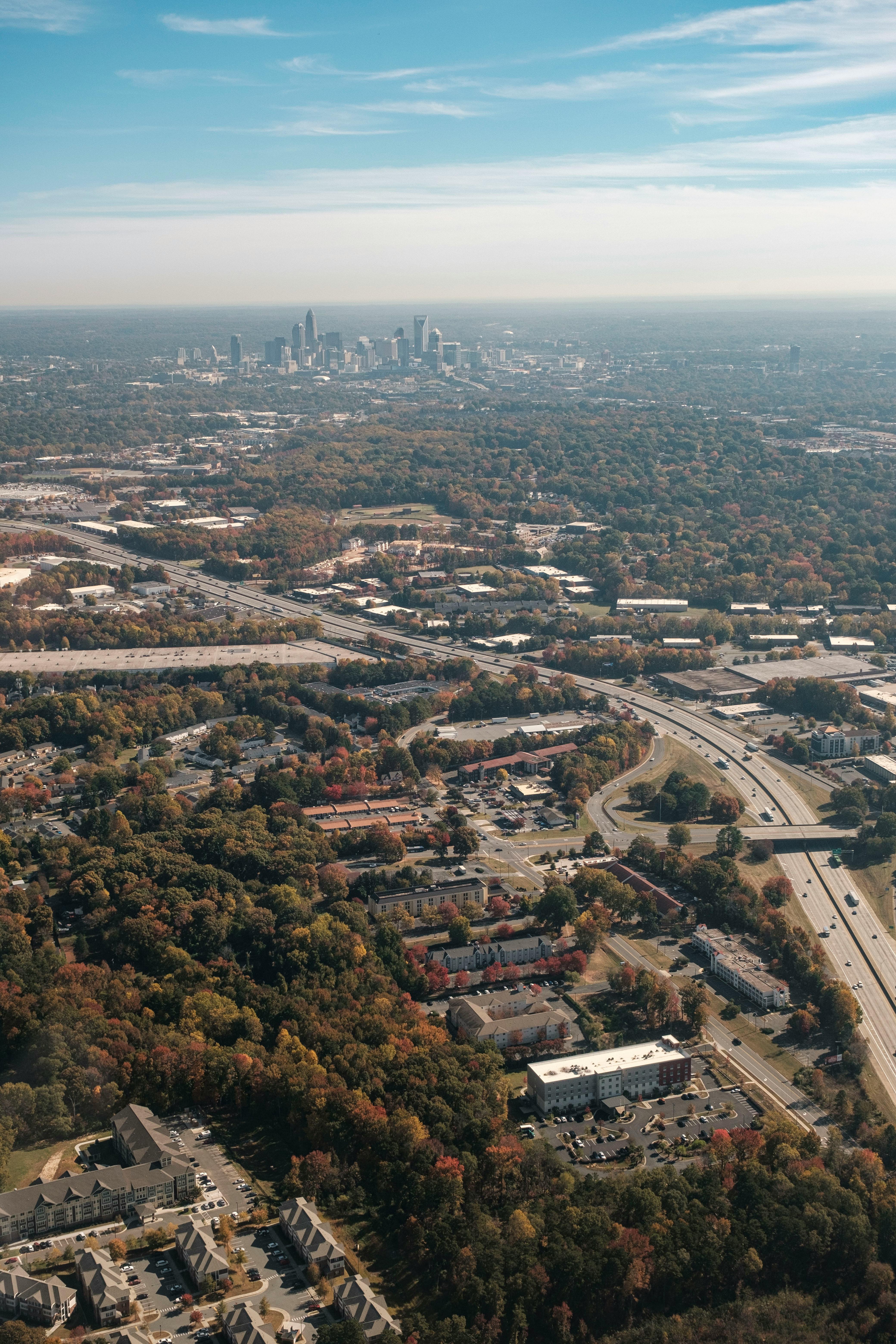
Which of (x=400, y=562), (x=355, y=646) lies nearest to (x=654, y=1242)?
(x=355, y=646)

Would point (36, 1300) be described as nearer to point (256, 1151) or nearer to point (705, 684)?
point (256, 1151)

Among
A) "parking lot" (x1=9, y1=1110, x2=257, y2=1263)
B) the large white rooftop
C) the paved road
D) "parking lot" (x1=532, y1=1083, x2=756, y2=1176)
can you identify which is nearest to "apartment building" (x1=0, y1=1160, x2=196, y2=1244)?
"parking lot" (x1=9, y1=1110, x2=257, y2=1263)

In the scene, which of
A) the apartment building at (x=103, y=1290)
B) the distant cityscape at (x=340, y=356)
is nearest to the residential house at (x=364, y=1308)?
the apartment building at (x=103, y=1290)

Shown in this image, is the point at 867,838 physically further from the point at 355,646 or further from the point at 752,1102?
the point at 355,646

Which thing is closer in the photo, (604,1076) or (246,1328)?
(246,1328)

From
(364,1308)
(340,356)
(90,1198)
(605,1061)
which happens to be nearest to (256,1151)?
(90,1198)

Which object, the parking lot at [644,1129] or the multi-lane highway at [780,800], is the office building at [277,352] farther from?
the parking lot at [644,1129]

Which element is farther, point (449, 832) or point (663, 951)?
point (449, 832)
